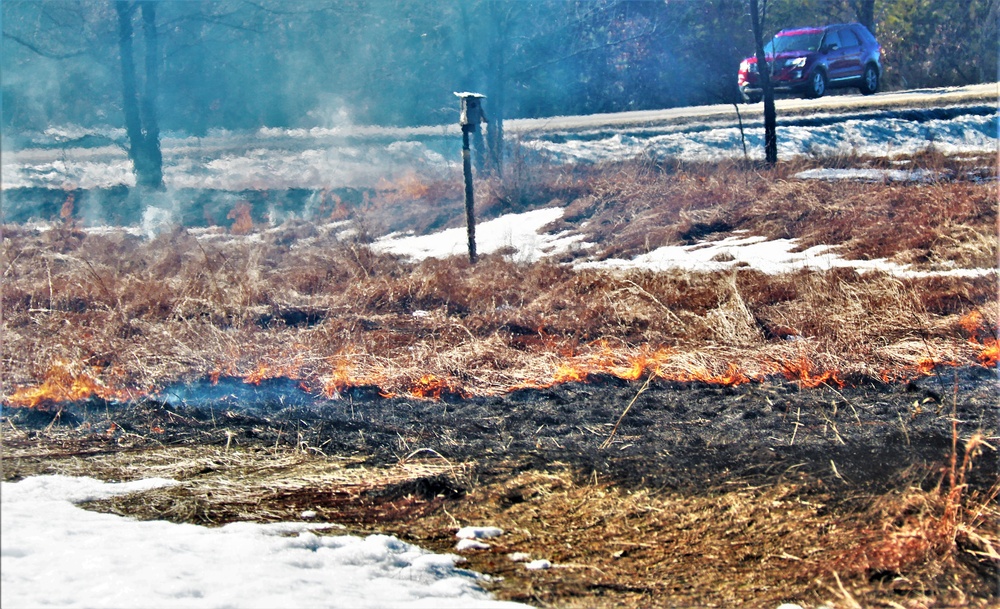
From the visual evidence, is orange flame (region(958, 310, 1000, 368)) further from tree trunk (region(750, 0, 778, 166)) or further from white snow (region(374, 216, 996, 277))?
tree trunk (region(750, 0, 778, 166))

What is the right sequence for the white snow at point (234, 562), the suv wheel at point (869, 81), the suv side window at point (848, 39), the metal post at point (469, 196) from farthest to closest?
1. the suv wheel at point (869, 81)
2. the suv side window at point (848, 39)
3. the metal post at point (469, 196)
4. the white snow at point (234, 562)

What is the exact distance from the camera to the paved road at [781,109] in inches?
650

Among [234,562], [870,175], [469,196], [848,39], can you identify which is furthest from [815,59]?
[234,562]

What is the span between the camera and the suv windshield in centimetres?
1534

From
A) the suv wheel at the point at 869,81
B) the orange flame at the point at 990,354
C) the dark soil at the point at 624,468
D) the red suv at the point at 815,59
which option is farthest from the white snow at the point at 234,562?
the suv wheel at the point at 869,81

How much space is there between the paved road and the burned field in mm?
7769

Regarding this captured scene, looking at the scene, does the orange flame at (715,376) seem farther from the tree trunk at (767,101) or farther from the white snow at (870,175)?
the tree trunk at (767,101)

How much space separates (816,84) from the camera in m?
15.9

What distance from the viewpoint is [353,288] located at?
8203mm

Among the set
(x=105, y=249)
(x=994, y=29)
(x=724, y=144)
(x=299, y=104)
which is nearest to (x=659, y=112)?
(x=724, y=144)

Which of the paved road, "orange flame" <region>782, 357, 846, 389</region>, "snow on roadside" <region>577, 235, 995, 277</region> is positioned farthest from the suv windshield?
"orange flame" <region>782, 357, 846, 389</region>

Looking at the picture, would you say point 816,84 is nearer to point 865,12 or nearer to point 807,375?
point 865,12

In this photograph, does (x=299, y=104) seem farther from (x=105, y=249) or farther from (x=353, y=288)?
(x=353, y=288)

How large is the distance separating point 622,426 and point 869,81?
49.3 feet
